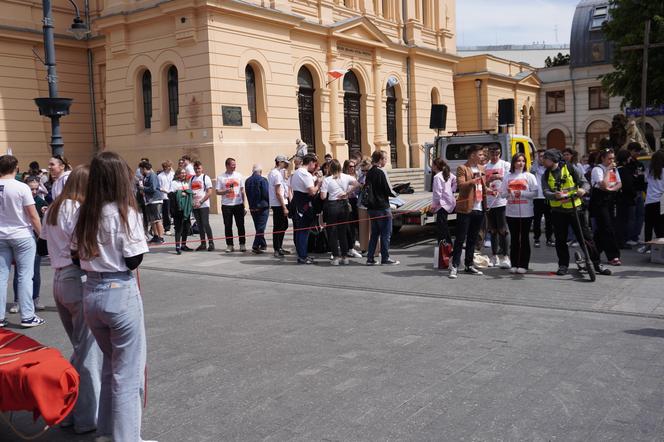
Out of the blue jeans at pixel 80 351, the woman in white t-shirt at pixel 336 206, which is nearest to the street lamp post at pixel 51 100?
the woman in white t-shirt at pixel 336 206

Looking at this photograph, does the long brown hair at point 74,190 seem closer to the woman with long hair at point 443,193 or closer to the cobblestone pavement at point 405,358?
the cobblestone pavement at point 405,358

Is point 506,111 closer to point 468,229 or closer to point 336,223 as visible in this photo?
point 336,223

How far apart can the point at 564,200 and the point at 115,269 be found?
284 inches

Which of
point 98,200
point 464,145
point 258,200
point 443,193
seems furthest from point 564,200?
point 98,200

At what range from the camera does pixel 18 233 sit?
7.21 metres

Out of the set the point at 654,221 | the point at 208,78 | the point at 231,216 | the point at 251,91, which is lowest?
the point at 654,221

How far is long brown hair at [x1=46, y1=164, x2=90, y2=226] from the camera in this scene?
4340mm

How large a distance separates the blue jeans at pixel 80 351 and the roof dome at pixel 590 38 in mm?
49024

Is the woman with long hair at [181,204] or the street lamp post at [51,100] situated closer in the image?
the woman with long hair at [181,204]

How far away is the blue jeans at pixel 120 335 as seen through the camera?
3803 mm

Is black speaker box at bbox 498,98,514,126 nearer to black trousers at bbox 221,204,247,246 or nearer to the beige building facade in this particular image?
black trousers at bbox 221,204,247,246

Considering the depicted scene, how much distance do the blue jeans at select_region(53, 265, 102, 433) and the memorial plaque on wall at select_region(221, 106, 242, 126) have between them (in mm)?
17361

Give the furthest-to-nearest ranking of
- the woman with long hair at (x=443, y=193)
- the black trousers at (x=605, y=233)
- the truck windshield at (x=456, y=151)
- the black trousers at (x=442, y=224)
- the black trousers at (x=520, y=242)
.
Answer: the truck windshield at (x=456, y=151), the black trousers at (x=442, y=224), the woman with long hair at (x=443, y=193), the black trousers at (x=605, y=233), the black trousers at (x=520, y=242)

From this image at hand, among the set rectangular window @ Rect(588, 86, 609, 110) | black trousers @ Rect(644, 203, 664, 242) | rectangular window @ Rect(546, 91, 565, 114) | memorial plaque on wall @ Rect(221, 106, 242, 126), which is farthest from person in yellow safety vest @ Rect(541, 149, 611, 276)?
rectangular window @ Rect(546, 91, 565, 114)
